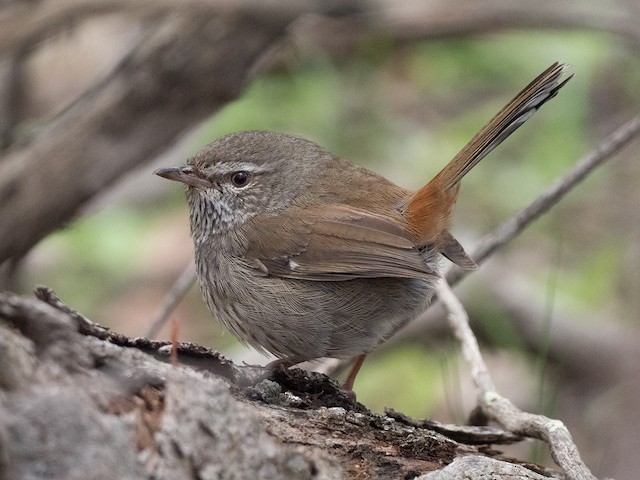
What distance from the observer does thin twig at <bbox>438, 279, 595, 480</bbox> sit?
10.0 feet

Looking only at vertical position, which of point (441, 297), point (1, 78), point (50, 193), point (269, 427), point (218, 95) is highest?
point (1, 78)

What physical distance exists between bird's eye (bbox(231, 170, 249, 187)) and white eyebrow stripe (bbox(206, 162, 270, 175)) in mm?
25

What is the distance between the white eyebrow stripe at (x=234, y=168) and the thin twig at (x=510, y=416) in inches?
45.9

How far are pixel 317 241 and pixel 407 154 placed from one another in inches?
150

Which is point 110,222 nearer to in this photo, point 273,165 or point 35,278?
point 35,278

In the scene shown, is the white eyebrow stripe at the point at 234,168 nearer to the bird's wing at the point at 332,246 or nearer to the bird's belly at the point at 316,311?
the bird's wing at the point at 332,246

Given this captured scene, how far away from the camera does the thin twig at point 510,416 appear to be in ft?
10.0

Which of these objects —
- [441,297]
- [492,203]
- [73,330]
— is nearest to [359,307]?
[441,297]

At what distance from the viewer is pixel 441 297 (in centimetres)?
427

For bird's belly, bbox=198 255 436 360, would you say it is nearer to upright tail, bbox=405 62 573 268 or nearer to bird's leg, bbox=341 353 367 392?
bird's leg, bbox=341 353 367 392

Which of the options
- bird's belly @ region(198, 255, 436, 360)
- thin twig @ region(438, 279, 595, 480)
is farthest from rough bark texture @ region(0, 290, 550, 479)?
bird's belly @ region(198, 255, 436, 360)

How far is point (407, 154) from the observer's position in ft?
26.5

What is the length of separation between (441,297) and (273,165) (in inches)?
46.9

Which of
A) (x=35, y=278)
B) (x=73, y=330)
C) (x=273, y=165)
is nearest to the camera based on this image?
(x=73, y=330)
